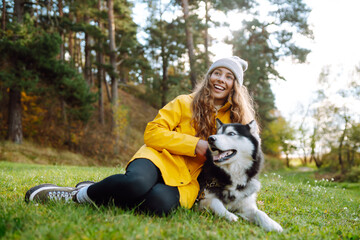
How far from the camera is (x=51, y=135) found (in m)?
16.8

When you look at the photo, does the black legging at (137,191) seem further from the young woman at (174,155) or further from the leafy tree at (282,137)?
the leafy tree at (282,137)

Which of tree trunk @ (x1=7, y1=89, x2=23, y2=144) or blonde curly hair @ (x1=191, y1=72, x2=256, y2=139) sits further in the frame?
tree trunk @ (x1=7, y1=89, x2=23, y2=144)

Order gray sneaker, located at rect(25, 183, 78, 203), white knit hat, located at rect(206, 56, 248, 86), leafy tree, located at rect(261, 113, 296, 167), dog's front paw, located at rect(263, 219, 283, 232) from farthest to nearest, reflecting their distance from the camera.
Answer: leafy tree, located at rect(261, 113, 296, 167) < white knit hat, located at rect(206, 56, 248, 86) < gray sneaker, located at rect(25, 183, 78, 203) < dog's front paw, located at rect(263, 219, 283, 232)

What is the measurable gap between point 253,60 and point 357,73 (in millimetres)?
11044

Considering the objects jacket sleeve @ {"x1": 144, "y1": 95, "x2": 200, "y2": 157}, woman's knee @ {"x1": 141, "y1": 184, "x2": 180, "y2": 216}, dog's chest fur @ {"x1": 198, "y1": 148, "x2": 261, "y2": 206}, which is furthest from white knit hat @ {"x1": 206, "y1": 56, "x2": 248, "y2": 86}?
woman's knee @ {"x1": 141, "y1": 184, "x2": 180, "y2": 216}

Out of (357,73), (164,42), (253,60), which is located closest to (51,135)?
(164,42)

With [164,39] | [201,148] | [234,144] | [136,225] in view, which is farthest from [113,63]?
[136,225]

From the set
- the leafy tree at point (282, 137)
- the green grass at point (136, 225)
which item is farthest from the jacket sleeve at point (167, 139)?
the leafy tree at point (282, 137)

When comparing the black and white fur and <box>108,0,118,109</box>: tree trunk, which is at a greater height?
<box>108,0,118,109</box>: tree trunk

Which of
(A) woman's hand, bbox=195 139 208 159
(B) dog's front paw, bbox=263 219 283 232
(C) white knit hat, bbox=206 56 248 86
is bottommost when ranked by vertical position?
(B) dog's front paw, bbox=263 219 283 232

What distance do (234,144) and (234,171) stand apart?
12.3 inches

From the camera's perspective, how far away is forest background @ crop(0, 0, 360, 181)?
1303 centimetres

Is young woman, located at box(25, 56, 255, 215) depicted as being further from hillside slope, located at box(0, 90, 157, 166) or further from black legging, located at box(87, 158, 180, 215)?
hillside slope, located at box(0, 90, 157, 166)

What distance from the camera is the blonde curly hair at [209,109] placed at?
131 inches
